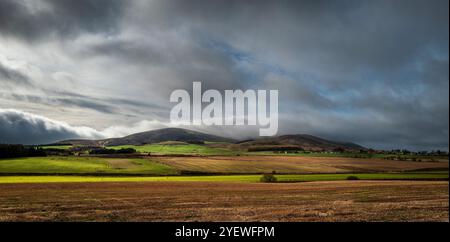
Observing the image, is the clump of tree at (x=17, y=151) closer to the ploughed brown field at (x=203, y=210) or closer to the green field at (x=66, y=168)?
the green field at (x=66, y=168)

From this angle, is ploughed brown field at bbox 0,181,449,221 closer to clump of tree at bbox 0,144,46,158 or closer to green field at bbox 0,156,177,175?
green field at bbox 0,156,177,175

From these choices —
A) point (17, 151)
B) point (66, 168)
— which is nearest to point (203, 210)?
point (66, 168)

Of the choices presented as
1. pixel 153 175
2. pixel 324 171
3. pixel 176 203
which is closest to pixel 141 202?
pixel 176 203

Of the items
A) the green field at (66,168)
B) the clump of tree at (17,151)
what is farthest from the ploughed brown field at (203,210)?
the clump of tree at (17,151)

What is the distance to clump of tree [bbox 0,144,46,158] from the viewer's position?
8356cm

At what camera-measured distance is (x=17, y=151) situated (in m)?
87.9

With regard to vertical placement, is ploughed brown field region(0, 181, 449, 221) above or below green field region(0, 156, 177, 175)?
above

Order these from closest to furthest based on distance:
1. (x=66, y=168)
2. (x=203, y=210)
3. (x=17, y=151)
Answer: (x=203, y=210), (x=66, y=168), (x=17, y=151)

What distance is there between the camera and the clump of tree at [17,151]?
83.6 meters

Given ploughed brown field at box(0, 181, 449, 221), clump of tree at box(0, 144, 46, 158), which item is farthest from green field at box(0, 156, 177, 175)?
ploughed brown field at box(0, 181, 449, 221)

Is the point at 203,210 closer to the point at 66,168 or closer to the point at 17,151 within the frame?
the point at 66,168
